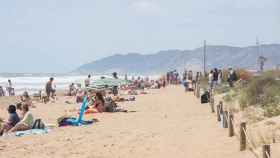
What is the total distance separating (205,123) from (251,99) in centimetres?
366

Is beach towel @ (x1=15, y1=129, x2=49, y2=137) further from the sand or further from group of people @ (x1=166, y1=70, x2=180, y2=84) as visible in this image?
group of people @ (x1=166, y1=70, x2=180, y2=84)

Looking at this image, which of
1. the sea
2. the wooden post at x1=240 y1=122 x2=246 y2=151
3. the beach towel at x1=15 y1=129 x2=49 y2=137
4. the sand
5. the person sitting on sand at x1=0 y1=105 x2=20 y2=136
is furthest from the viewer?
the sea

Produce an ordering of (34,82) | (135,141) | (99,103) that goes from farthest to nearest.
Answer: (34,82), (99,103), (135,141)

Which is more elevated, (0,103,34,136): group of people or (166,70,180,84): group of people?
(166,70,180,84): group of people

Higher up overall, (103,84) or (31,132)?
(103,84)

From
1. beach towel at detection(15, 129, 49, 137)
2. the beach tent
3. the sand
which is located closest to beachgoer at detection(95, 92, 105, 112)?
the beach tent

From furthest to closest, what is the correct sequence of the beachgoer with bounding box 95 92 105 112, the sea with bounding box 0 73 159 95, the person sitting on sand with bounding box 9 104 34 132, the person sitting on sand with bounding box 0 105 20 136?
the sea with bounding box 0 73 159 95 → the beachgoer with bounding box 95 92 105 112 → the person sitting on sand with bounding box 0 105 20 136 → the person sitting on sand with bounding box 9 104 34 132

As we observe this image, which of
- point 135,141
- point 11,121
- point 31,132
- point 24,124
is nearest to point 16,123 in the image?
point 11,121

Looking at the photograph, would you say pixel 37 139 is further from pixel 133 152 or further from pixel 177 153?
pixel 177 153

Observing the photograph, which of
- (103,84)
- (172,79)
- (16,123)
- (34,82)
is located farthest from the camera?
(34,82)

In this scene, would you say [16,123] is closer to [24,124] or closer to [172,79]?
[24,124]

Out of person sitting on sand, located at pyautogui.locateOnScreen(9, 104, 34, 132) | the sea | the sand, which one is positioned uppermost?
the sea

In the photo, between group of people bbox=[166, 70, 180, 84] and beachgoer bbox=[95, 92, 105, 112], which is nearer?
beachgoer bbox=[95, 92, 105, 112]

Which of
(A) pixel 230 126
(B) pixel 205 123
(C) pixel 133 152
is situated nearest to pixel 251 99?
(B) pixel 205 123
